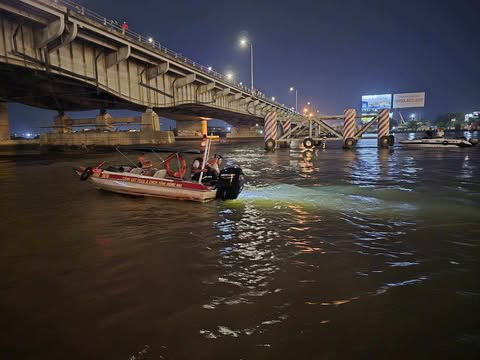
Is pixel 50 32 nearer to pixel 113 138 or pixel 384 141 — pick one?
pixel 113 138

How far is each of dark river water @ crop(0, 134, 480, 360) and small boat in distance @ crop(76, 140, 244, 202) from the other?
59 cm

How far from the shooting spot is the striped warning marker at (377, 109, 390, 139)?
1258 inches

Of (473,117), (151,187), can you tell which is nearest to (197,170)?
(151,187)

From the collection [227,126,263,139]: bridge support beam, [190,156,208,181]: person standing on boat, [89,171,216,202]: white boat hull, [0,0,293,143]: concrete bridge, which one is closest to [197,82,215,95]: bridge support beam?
[0,0,293,143]: concrete bridge

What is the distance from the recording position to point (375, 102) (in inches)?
4008

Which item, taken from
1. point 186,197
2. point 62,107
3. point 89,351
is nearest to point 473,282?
point 89,351

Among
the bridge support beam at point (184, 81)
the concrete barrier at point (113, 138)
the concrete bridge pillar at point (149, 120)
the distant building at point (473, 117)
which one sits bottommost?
the concrete barrier at point (113, 138)

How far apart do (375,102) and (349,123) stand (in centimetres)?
7719

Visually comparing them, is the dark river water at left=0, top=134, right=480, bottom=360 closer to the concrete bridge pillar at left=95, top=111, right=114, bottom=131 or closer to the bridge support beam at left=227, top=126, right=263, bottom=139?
the concrete bridge pillar at left=95, top=111, right=114, bottom=131

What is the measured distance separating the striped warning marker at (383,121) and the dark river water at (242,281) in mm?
24952

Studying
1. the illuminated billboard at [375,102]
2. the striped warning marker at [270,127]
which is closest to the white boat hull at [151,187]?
the striped warning marker at [270,127]

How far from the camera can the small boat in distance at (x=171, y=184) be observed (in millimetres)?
9656

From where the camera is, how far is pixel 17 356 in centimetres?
315

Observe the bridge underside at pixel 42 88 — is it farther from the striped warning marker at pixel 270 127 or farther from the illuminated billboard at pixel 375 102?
the illuminated billboard at pixel 375 102
